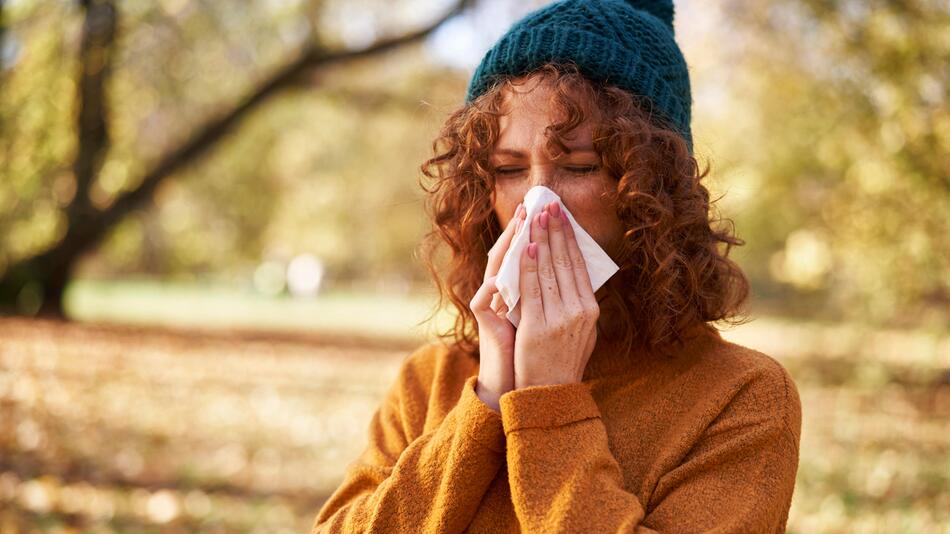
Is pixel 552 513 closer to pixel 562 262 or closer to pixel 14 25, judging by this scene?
pixel 562 262

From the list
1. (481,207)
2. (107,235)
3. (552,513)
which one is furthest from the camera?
(107,235)

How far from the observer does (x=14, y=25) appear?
1105 centimetres

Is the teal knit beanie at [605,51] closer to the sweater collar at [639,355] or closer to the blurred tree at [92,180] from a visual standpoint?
the sweater collar at [639,355]

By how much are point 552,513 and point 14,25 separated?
38.9ft

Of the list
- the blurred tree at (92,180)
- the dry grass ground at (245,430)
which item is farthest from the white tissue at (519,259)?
the blurred tree at (92,180)

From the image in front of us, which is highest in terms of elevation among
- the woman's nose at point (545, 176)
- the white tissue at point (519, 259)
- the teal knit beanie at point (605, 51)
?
the teal knit beanie at point (605, 51)

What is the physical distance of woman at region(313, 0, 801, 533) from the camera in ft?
5.85

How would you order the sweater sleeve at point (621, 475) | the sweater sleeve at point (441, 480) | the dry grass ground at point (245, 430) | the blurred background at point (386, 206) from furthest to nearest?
1. the blurred background at point (386, 206)
2. the dry grass ground at point (245, 430)
3. the sweater sleeve at point (441, 480)
4. the sweater sleeve at point (621, 475)

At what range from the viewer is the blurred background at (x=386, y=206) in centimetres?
644

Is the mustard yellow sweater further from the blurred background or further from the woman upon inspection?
the blurred background

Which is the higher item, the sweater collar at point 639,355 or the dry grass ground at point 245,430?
the sweater collar at point 639,355

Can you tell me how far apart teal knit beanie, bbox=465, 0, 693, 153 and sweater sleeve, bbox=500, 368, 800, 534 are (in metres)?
0.77

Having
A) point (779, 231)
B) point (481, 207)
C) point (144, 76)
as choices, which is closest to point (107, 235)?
point (144, 76)

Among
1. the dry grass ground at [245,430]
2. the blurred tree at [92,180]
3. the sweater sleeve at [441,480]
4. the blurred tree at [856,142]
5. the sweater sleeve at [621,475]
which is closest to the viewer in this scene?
the sweater sleeve at [621,475]
